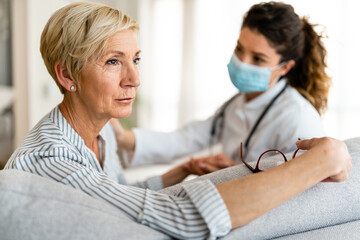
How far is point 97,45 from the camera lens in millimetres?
1190

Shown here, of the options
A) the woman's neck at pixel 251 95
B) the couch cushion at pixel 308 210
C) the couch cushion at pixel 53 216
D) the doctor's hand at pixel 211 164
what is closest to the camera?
the couch cushion at pixel 53 216

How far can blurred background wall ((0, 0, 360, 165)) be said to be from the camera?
364 centimetres

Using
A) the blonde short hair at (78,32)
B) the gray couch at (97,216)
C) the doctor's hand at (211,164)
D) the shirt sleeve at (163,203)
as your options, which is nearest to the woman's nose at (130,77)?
the blonde short hair at (78,32)

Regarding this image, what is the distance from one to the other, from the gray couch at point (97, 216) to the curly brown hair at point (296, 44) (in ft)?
3.23

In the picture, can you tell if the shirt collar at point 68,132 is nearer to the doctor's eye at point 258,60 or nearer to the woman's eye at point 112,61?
the woman's eye at point 112,61

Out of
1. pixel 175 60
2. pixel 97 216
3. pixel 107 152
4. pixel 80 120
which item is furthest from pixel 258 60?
pixel 175 60

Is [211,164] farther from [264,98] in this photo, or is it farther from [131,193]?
[131,193]

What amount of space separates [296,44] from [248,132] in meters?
0.48

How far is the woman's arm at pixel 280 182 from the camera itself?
90 cm

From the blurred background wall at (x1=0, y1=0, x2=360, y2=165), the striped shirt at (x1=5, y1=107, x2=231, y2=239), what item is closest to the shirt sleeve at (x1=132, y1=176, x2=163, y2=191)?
the striped shirt at (x1=5, y1=107, x2=231, y2=239)

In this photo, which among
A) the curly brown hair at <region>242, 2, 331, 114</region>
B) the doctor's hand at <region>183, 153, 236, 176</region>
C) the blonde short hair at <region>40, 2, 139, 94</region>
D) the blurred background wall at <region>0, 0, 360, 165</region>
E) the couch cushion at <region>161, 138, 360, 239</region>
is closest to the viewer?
the couch cushion at <region>161, 138, 360, 239</region>

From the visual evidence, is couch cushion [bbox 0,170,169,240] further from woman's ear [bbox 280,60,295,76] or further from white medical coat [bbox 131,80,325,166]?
woman's ear [bbox 280,60,295,76]

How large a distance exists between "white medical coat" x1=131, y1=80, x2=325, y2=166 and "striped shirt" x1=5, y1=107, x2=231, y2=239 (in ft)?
2.74

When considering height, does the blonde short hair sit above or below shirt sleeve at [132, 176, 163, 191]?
above
